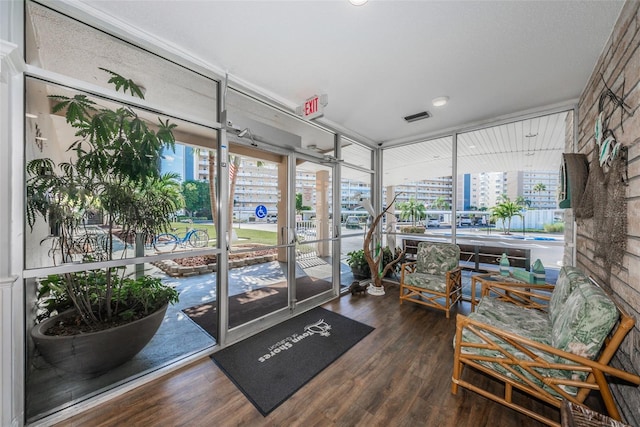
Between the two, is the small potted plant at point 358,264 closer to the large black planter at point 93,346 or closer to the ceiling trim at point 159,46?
the ceiling trim at point 159,46

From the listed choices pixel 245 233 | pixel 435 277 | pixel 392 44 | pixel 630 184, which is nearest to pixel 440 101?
pixel 392 44

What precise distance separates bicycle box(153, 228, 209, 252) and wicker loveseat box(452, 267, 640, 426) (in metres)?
2.30

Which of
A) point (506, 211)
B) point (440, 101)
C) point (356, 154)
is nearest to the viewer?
point (440, 101)

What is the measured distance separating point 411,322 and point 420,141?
308 centimetres

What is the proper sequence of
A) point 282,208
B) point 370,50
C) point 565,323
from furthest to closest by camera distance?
point 282,208, point 370,50, point 565,323

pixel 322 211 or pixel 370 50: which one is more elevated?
pixel 370 50

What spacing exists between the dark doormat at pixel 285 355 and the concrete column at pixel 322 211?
41.7 inches

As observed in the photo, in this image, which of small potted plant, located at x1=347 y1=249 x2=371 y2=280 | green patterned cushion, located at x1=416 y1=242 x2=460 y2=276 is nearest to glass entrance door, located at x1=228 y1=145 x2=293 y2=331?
small potted plant, located at x1=347 y1=249 x2=371 y2=280

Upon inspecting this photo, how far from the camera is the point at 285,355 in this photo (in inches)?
90.8

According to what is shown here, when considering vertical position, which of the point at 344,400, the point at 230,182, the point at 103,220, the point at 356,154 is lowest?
the point at 344,400

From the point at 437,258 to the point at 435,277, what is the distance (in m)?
0.40

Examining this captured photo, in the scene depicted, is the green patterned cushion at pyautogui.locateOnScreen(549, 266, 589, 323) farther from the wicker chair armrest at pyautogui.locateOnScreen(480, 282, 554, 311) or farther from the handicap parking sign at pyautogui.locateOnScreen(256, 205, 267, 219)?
the handicap parking sign at pyautogui.locateOnScreen(256, 205, 267, 219)

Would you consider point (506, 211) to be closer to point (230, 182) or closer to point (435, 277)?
point (435, 277)

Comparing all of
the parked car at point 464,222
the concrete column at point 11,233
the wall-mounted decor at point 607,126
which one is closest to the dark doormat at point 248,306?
the concrete column at point 11,233
